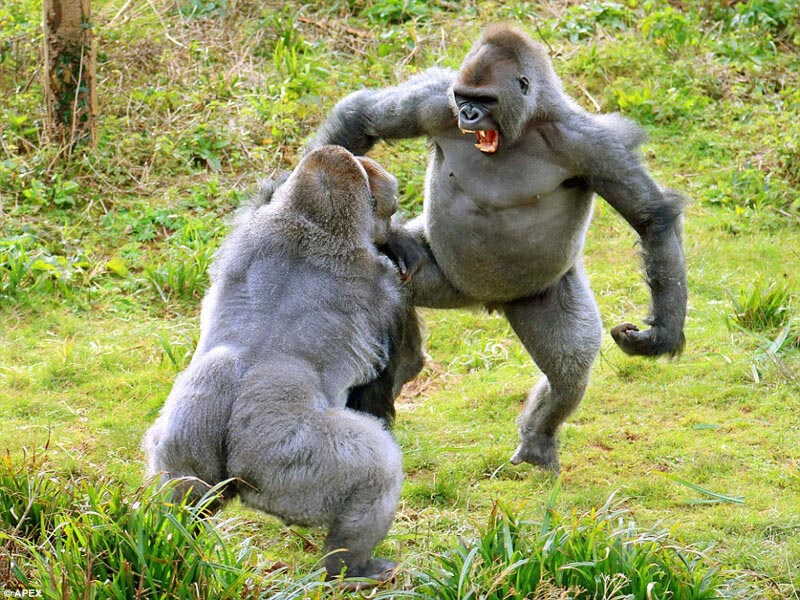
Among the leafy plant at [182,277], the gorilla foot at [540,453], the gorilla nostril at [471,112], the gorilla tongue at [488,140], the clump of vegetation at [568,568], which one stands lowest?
the gorilla foot at [540,453]

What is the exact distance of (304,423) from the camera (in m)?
3.45

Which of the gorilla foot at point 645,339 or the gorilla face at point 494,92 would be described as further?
the gorilla foot at point 645,339

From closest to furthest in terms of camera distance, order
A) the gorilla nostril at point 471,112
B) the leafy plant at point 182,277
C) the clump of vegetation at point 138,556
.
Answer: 1. the clump of vegetation at point 138,556
2. the gorilla nostril at point 471,112
3. the leafy plant at point 182,277

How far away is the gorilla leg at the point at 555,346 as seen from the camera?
4.49 metres

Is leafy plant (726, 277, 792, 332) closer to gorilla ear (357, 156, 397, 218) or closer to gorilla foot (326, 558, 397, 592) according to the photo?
gorilla ear (357, 156, 397, 218)

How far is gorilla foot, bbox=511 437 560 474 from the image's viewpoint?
4.67m

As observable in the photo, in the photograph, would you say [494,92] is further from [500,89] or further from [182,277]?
[182,277]

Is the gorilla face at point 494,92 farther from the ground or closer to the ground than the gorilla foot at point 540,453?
farther from the ground

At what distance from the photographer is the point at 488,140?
418 cm

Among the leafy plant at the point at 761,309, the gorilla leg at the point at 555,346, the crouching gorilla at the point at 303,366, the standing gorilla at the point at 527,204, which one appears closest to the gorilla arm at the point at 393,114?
the standing gorilla at the point at 527,204

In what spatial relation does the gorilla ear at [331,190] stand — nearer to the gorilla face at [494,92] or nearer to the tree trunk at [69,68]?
the gorilla face at [494,92]

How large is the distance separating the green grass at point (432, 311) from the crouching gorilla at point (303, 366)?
7.6 inches

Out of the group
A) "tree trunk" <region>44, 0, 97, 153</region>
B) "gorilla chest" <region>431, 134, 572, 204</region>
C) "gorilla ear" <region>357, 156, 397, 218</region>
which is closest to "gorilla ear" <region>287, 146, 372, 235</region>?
"gorilla ear" <region>357, 156, 397, 218</region>

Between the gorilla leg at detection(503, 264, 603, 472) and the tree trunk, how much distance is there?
3.36m
